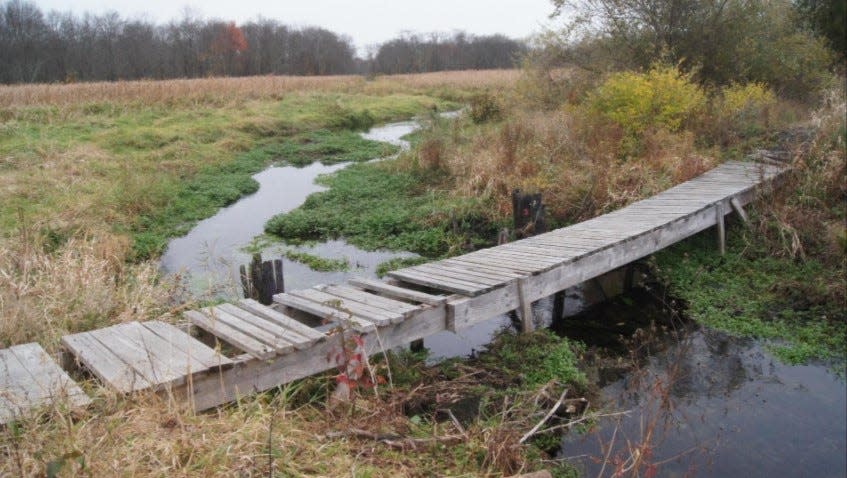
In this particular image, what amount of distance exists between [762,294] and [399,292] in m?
4.32

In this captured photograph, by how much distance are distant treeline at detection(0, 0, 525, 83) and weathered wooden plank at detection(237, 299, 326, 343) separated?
32014mm

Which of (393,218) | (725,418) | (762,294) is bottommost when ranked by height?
(725,418)

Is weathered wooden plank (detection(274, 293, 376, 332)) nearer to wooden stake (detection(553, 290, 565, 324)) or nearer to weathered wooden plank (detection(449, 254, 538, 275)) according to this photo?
weathered wooden plank (detection(449, 254, 538, 275))

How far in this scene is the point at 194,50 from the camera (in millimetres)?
50812

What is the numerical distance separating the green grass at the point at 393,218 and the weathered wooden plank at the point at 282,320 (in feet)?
13.7

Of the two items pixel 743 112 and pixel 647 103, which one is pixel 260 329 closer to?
pixel 647 103

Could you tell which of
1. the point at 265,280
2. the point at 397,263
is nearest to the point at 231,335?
the point at 265,280

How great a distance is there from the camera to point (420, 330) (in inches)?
209

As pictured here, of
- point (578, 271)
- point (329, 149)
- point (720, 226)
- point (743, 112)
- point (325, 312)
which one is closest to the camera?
point (325, 312)

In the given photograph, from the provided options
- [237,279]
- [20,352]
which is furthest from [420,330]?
[237,279]

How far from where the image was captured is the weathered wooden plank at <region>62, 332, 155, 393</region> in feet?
13.3

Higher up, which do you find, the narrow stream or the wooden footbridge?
the wooden footbridge

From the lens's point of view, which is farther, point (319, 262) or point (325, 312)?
point (319, 262)

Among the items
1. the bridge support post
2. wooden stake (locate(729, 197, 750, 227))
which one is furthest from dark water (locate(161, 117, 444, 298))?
wooden stake (locate(729, 197, 750, 227))
